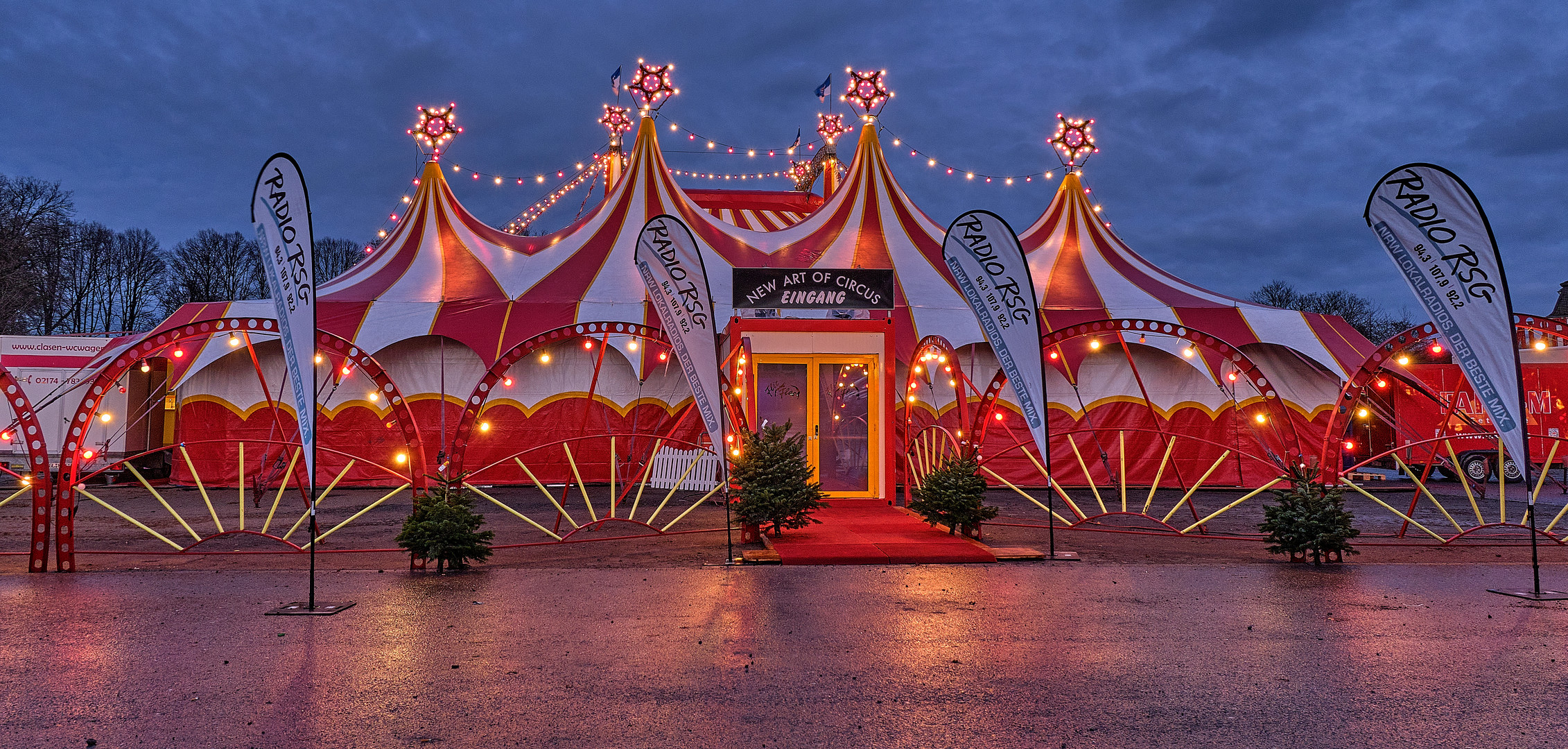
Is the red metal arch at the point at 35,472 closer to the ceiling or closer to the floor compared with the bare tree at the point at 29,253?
closer to the floor

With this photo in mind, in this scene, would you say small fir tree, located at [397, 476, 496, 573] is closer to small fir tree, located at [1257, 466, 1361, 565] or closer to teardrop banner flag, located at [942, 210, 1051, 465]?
teardrop banner flag, located at [942, 210, 1051, 465]

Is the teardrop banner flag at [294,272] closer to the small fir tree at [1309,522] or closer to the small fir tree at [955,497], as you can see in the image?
the small fir tree at [955,497]

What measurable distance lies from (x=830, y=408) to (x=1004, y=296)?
4908 mm

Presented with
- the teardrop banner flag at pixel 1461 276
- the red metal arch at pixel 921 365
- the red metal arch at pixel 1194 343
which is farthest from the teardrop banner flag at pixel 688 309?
the teardrop banner flag at pixel 1461 276

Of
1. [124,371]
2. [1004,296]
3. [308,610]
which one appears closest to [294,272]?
[308,610]

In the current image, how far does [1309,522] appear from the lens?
8.18 m

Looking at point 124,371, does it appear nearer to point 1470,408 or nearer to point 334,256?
point 1470,408

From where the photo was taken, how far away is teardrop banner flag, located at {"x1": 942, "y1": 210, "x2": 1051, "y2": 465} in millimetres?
8234

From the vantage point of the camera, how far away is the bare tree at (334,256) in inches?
1698

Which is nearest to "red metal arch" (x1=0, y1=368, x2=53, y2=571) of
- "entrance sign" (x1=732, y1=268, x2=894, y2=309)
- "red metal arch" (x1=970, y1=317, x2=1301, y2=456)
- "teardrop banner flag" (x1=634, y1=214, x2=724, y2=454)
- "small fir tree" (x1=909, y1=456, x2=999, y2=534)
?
"teardrop banner flag" (x1=634, y1=214, x2=724, y2=454)

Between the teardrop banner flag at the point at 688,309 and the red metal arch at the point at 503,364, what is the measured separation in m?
0.77

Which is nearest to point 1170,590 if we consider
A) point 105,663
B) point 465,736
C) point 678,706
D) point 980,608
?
point 980,608

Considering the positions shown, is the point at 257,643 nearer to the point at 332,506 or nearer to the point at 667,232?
the point at 667,232

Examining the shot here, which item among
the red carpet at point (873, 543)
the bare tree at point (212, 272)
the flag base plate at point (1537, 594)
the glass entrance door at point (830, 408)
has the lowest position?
the flag base plate at point (1537, 594)
